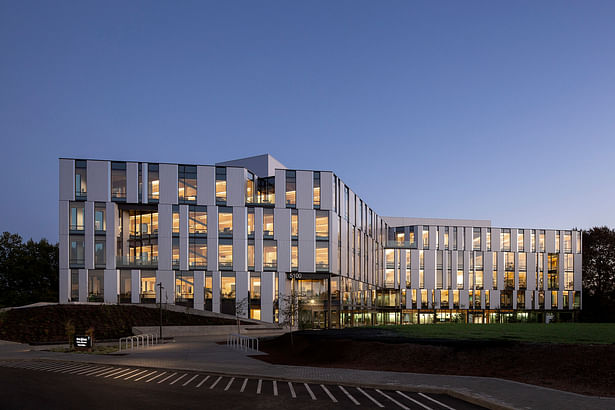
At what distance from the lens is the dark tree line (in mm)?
76938

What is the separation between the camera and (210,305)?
5856cm

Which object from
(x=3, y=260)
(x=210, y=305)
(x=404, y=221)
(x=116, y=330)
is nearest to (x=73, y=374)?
(x=116, y=330)

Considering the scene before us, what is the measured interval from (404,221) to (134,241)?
71.3 meters

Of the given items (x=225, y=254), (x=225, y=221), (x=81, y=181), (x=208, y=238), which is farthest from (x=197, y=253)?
(x=81, y=181)

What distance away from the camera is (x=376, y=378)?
17.3 meters

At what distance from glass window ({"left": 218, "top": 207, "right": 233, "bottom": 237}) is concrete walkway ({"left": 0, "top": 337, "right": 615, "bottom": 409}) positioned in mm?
31938

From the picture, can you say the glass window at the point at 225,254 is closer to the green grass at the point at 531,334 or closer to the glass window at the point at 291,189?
the glass window at the point at 291,189

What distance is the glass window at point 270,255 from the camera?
59.9m

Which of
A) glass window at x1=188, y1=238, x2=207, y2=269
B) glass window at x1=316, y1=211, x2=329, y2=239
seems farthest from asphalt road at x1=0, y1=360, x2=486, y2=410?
glass window at x1=316, y1=211, x2=329, y2=239

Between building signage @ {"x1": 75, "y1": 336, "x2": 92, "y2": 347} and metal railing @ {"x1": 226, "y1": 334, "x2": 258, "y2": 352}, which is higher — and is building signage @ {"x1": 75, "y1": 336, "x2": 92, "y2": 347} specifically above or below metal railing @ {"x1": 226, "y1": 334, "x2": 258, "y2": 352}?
above

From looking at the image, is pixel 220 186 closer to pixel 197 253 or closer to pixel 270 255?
pixel 197 253

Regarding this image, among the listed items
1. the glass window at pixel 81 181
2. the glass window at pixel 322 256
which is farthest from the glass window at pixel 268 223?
the glass window at pixel 81 181

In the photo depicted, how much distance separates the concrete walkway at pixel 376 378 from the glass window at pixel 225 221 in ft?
105

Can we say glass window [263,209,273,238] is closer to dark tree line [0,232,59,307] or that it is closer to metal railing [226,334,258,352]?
metal railing [226,334,258,352]
